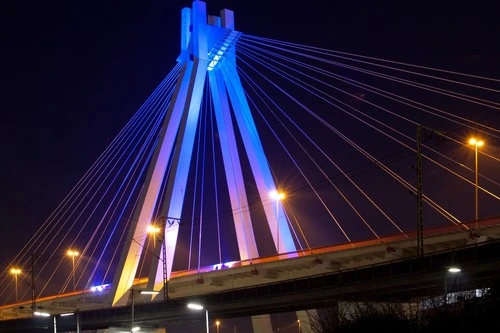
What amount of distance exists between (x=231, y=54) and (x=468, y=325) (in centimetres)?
3503

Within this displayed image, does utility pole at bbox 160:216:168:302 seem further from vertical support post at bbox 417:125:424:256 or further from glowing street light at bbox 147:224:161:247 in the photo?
vertical support post at bbox 417:125:424:256

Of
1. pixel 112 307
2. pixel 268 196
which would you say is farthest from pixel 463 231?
pixel 112 307

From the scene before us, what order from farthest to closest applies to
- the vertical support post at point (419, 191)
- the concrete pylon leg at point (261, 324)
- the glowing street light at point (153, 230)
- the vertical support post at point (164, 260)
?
1. the concrete pylon leg at point (261, 324)
2. the glowing street light at point (153, 230)
3. the vertical support post at point (164, 260)
4. the vertical support post at point (419, 191)

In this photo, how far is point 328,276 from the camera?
110 ft

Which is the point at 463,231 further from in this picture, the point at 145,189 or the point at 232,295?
the point at 145,189

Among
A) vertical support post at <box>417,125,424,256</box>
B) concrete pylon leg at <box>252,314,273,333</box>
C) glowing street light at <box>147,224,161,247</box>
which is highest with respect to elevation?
glowing street light at <box>147,224,161,247</box>

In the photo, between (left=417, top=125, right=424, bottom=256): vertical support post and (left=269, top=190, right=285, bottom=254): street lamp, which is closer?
(left=417, top=125, right=424, bottom=256): vertical support post

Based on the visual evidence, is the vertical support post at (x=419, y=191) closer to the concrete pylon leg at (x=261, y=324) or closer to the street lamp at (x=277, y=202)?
the street lamp at (x=277, y=202)

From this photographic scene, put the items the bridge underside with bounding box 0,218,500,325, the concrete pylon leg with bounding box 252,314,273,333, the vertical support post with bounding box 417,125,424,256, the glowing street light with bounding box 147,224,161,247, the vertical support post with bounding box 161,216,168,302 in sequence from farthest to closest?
the concrete pylon leg with bounding box 252,314,273,333
the glowing street light with bounding box 147,224,161,247
the vertical support post with bounding box 161,216,168,302
the bridge underside with bounding box 0,218,500,325
the vertical support post with bounding box 417,125,424,256

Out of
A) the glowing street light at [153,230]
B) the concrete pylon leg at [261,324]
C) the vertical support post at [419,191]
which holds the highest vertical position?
the glowing street light at [153,230]

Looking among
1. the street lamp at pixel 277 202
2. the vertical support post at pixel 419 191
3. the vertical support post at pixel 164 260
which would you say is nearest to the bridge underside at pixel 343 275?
the vertical support post at pixel 164 260

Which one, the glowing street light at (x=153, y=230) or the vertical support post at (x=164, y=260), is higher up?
the glowing street light at (x=153, y=230)

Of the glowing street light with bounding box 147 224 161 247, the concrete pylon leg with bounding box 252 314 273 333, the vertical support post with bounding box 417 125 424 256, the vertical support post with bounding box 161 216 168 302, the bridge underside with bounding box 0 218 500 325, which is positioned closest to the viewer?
the vertical support post with bounding box 417 125 424 256

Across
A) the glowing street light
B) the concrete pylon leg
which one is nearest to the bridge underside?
the concrete pylon leg
